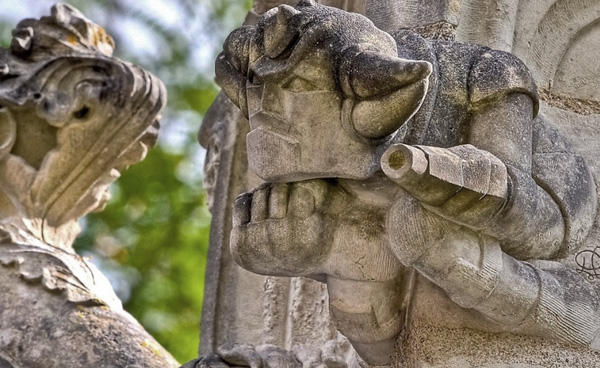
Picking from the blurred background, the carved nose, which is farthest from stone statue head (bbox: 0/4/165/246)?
Result: the blurred background

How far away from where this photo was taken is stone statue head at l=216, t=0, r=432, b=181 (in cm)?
186

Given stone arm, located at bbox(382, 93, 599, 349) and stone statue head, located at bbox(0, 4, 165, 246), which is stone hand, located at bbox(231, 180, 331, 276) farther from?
stone statue head, located at bbox(0, 4, 165, 246)

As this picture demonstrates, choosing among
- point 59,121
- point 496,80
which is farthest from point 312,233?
point 59,121

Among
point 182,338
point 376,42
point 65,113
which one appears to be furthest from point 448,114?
point 182,338

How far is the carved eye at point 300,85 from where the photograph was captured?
1.91 meters

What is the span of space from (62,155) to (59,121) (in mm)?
74

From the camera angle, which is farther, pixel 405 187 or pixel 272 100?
pixel 272 100

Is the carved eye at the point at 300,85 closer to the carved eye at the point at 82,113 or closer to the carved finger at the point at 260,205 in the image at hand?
the carved finger at the point at 260,205

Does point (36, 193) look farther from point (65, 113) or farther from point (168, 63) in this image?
point (168, 63)

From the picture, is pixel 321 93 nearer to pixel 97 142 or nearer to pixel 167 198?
pixel 97 142

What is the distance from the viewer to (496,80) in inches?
78.8

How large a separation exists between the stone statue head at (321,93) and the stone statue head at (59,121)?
1.05 meters

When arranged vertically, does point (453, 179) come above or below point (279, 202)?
above

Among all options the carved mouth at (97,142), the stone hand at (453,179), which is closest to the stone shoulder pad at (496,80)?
the stone hand at (453,179)
